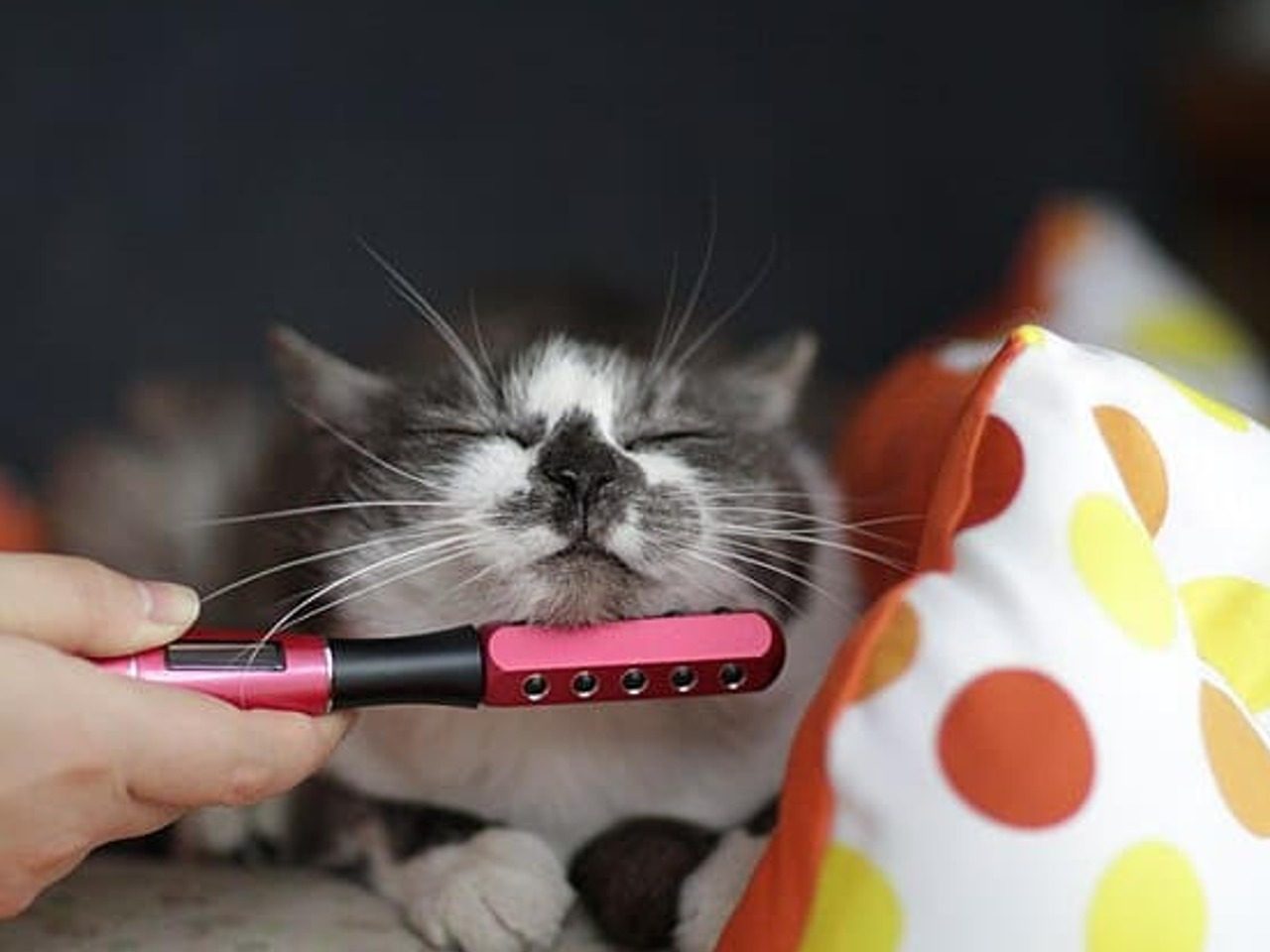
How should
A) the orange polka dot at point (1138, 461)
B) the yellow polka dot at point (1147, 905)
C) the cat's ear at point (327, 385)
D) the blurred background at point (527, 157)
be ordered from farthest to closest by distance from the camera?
the blurred background at point (527, 157)
the cat's ear at point (327, 385)
the orange polka dot at point (1138, 461)
the yellow polka dot at point (1147, 905)

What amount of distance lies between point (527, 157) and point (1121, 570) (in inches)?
54.3

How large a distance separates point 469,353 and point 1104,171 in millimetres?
1337

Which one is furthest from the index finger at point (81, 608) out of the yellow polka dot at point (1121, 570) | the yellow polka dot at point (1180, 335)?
the yellow polka dot at point (1180, 335)

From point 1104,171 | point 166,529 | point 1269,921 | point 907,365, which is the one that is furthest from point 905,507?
point 1104,171

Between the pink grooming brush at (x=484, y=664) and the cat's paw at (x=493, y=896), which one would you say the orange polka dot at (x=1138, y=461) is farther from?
the cat's paw at (x=493, y=896)

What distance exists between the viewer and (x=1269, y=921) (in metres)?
0.89

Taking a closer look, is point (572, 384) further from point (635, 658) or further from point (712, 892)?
point (712, 892)

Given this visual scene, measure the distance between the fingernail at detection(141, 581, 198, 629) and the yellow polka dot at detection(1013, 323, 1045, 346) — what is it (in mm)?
448

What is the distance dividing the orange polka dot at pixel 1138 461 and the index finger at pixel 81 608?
1.56 ft

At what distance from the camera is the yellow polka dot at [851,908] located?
855 mm

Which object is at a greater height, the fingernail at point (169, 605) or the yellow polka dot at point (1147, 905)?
the fingernail at point (169, 605)

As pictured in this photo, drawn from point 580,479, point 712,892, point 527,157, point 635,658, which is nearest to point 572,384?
point 580,479

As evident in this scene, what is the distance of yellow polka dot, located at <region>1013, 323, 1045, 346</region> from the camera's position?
1.00 meters

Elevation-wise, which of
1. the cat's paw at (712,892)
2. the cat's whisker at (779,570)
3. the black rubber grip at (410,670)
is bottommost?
the cat's paw at (712,892)
